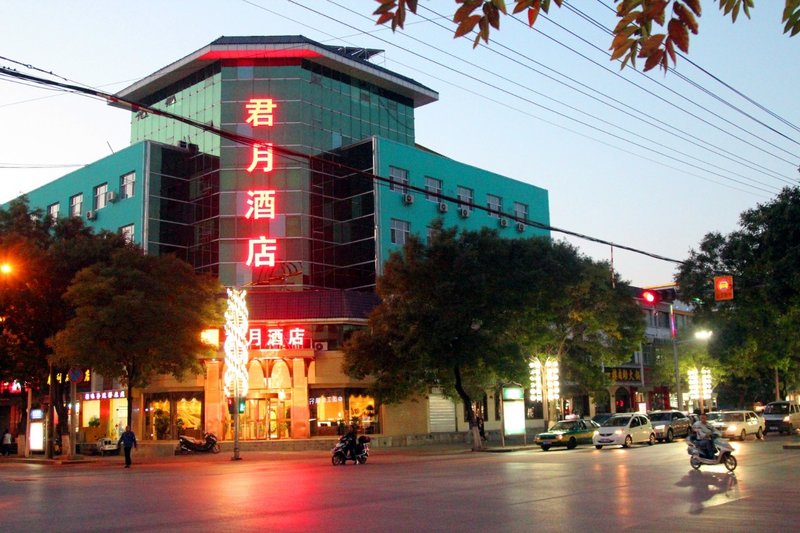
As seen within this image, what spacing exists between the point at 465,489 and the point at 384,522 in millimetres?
5989

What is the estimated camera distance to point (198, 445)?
1784 inches

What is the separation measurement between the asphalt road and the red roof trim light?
34573 millimetres

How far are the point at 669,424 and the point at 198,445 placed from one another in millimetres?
24752

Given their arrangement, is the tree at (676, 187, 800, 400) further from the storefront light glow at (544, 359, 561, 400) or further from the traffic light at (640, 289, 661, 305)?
the storefront light glow at (544, 359, 561, 400)

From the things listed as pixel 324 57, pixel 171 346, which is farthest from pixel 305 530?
pixel 324 57

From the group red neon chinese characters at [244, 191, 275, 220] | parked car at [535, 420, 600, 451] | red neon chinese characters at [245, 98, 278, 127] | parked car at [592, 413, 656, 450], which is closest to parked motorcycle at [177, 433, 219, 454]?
red neon chinese characters at [244, 191, 275, 220]

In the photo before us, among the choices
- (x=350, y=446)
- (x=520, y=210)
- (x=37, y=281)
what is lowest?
(x=350, y=446)

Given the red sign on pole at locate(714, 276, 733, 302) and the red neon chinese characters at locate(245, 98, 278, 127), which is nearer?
the red sign on pole at locate(714, 276, 733, 302)

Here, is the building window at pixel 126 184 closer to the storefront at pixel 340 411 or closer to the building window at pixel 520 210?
the storefront at pixel 340 411

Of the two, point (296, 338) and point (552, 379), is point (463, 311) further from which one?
point (296, 338)

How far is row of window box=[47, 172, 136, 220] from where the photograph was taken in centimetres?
5831

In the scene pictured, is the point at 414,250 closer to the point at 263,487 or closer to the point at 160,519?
the point at 263,487

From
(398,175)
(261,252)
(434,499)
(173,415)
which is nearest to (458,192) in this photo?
(398,175)

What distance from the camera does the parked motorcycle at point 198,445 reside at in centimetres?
4509
